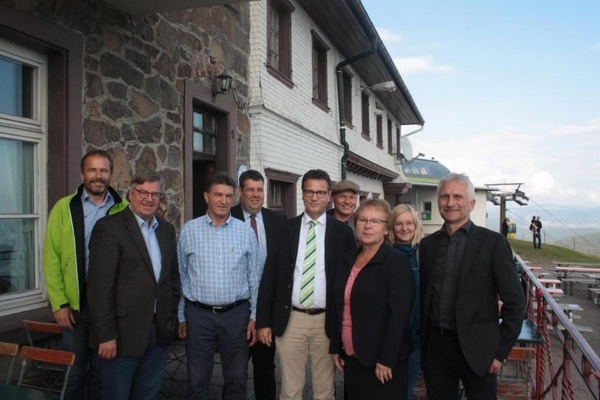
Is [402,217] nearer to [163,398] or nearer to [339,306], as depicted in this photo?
[339,306]

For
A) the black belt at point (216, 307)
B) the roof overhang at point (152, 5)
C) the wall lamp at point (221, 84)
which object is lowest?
the black belt at point (216, 307)

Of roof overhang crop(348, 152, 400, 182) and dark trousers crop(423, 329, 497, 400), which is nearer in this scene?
dark trousers crop(423, 329, 497, 400)

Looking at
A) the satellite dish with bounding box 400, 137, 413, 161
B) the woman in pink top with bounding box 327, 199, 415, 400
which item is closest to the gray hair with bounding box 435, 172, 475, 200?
the woman in pink top with bounding box 327, 199, 415, 400

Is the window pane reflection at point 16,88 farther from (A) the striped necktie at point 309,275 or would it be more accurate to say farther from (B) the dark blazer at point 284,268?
(A) the striped necktie at point 309,275

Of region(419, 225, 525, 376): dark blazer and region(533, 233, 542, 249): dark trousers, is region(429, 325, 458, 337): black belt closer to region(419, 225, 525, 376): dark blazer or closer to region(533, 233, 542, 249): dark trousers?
region(419, 225, 525, 376): dark blazer

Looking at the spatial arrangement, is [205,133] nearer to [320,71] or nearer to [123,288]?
[123,288]

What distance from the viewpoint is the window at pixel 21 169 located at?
3684mm

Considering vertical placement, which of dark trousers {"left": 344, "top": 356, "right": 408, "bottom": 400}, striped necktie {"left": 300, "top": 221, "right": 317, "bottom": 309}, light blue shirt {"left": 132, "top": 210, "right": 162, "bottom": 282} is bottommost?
dark trousers {"left": 344, "top": 356, "right": 408, "bottom": 400}

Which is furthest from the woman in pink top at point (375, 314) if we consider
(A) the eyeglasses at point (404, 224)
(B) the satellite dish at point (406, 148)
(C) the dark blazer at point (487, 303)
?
(B) the satellite dish at point (406, 148)

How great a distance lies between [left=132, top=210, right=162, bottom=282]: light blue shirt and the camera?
3.20 meters

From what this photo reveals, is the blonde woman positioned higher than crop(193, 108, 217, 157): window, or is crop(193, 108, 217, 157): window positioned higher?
crop(193, 108, 217, 157): window

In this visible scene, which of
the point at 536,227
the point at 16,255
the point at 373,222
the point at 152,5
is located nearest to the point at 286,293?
the point at 373,222

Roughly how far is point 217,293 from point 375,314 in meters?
1.08

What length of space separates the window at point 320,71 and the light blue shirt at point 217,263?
7003 millimetres
